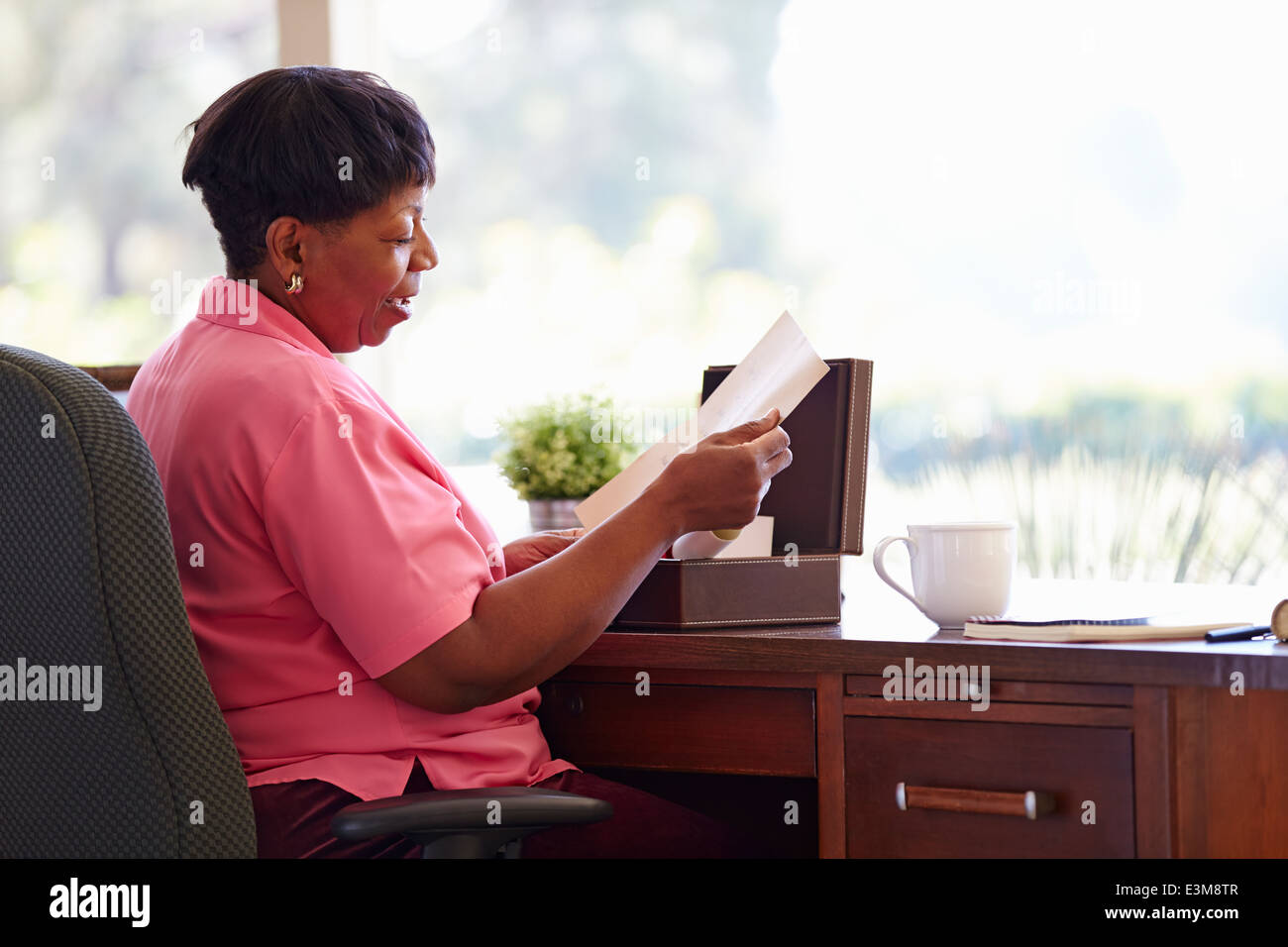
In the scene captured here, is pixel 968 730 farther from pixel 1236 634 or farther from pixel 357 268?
pixel 357 268

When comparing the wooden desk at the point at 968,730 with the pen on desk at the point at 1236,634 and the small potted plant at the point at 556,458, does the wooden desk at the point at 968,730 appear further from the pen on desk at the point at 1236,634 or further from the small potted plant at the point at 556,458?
the small potted plant at the point at 556,458

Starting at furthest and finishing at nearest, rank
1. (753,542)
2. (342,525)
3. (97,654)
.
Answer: (753,542) < (342,525) < (97,654)

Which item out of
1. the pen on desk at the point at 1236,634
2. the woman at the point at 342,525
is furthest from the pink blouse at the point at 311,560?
the pen on desk at the point at 1236,634

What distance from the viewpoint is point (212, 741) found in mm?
889

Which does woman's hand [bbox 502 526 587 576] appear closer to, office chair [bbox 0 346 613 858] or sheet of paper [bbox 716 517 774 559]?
sheet of paper [bbox 716 517 774 559]

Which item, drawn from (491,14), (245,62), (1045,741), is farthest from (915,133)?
(1045,741)

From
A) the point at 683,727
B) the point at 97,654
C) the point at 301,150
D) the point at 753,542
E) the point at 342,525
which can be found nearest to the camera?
the point at 97,654

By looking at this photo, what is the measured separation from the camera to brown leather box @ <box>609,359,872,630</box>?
48.6 inches

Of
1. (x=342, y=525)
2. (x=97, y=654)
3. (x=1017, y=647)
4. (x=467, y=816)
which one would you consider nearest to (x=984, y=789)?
(x=1017, y=647)

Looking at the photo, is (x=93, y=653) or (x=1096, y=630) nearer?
(x=93, y=653)

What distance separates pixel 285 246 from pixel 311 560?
0.35 metres

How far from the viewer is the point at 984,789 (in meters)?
1.10

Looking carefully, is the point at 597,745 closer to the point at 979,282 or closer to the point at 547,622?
the point at 547,622
